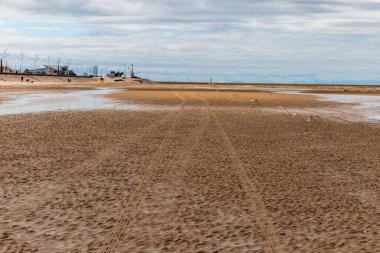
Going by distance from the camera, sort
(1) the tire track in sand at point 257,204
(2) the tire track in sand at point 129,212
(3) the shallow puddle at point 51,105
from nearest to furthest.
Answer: (2) the tire track in sand at point 129,212 → (1) the tire track in sand at point 257,204 → (3) the shallow puddle at point 51,105

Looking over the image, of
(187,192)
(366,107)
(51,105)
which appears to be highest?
(366,107)

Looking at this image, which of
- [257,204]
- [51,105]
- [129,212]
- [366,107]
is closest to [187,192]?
[257,204]

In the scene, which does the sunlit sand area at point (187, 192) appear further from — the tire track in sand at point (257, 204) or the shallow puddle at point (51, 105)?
the shallow puddle at point (51, 105)

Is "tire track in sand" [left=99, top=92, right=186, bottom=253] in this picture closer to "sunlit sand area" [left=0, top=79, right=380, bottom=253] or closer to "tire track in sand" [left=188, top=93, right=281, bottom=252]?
"sunlit sand area" [left=0, top=79, right=380, bottom=253]

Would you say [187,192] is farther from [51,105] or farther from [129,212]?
[51,105]

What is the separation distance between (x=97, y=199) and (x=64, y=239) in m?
→ 2.59

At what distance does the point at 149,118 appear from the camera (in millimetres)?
29297

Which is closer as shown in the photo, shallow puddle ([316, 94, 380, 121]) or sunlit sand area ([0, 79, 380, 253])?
sunlit sand area ([0, 79, 380, 253])

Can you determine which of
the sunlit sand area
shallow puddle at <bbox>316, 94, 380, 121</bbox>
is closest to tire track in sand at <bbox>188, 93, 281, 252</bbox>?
the sunlit sand area

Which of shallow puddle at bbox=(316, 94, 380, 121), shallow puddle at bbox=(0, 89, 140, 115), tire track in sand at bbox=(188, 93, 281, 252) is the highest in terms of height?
shallow puddle at bbox=(316, 94, 380, 121)

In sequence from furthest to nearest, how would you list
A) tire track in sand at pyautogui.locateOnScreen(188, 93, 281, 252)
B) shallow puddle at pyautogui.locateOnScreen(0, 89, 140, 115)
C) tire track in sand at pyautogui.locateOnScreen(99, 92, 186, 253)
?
1. shallow puddle at pyautogui.locateOnScreen(0, 89, 140, 115)
2. tire track in sand at pyautogui.locateOnScreen(188, 93, 281, 252)
3. tire track in sand at pyautogui.locateOnScreen(99, 92, 186, 253)

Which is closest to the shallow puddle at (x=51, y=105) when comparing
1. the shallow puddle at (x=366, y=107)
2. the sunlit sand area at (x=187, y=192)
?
the sunlit sand area at (x=187, y=192)

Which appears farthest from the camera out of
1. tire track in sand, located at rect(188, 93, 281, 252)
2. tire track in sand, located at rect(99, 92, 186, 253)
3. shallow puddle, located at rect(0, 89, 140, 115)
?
shallow puddle, located at rect(0, 89, 140, 115)

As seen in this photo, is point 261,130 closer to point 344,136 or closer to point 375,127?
point 344,136
